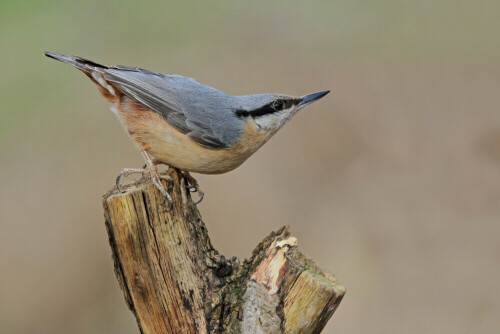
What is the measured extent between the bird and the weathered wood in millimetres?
562

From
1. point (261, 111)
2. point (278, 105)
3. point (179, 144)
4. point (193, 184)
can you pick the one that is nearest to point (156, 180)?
point (179, 144)

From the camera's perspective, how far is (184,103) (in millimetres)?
3785

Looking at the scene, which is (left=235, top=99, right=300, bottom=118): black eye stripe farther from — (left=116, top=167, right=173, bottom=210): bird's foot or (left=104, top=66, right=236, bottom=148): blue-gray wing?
(left=116, top=167, right=173, bottom=210): bird's foot

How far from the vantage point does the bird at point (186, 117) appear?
3701 millimetres

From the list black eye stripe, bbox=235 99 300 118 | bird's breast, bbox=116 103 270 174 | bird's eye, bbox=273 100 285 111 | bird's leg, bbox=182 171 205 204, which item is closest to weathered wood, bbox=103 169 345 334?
bird's breast, bbox=116 103 270 174

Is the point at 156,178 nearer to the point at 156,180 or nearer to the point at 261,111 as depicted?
the point at 156,180

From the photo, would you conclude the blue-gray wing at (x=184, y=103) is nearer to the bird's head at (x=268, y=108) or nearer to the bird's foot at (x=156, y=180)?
the bird's head at (x=268, y=108)

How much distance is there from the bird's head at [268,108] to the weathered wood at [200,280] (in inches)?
37.6

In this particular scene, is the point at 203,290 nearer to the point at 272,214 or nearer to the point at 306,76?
the point at 272,214

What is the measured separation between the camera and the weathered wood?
300 cm

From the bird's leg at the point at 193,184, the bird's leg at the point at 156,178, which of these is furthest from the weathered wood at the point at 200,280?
the bird's leg at the point at 193,184

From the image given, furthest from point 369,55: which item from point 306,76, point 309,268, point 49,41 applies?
point 309,268

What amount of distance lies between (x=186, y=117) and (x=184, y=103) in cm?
10

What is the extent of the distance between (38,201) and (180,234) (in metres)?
3.02
